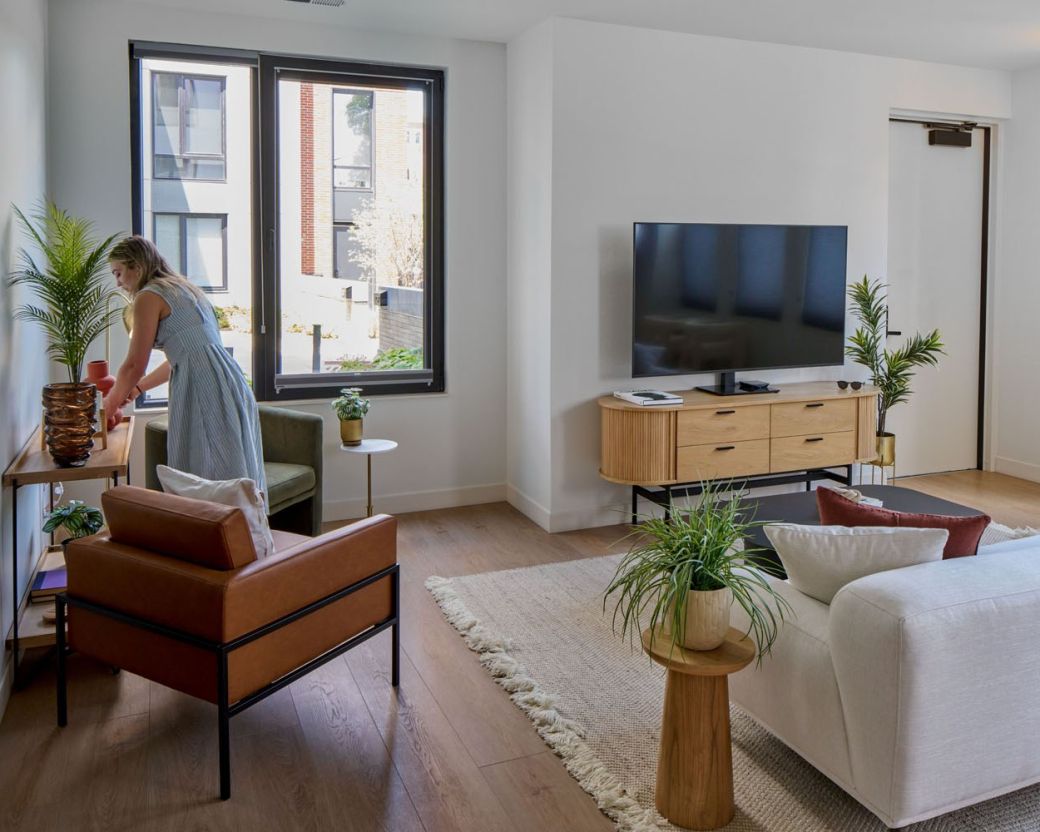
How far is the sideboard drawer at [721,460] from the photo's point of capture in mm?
4570

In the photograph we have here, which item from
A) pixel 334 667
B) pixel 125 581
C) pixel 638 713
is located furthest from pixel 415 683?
pixel 125 581

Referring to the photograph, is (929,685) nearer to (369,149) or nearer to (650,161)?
(650,161)

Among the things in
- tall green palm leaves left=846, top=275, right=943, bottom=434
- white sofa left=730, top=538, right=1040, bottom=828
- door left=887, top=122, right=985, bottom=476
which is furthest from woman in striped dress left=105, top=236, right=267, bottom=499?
door left=887, top=122, right=985, bottom=476

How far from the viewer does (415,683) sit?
302 centimetres

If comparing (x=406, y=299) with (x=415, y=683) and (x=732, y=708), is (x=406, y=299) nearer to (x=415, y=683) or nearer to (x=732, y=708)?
(x=415, y=683)

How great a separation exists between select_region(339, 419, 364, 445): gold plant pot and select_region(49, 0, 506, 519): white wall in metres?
0.27

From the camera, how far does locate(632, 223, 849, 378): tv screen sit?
15.2 ft

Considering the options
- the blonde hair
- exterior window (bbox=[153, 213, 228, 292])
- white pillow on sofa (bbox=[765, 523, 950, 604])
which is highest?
exterior window (bbox=[153, 213, 228, 292])

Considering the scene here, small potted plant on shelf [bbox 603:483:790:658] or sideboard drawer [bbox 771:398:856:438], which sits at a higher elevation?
sideboard drawer [bbox 771:398:856:438]

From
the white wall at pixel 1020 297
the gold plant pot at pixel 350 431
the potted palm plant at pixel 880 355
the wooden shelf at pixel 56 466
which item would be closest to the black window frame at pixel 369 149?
the gold plant pot at pixel 350 431

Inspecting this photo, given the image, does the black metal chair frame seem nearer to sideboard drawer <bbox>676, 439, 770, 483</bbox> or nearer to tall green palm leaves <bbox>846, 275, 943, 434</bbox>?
sideboard drawer <bbox>676, 439, 770, 483</bbox>

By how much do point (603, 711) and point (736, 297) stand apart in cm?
267

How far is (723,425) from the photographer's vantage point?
4629 mm

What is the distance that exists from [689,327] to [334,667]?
2.57m
